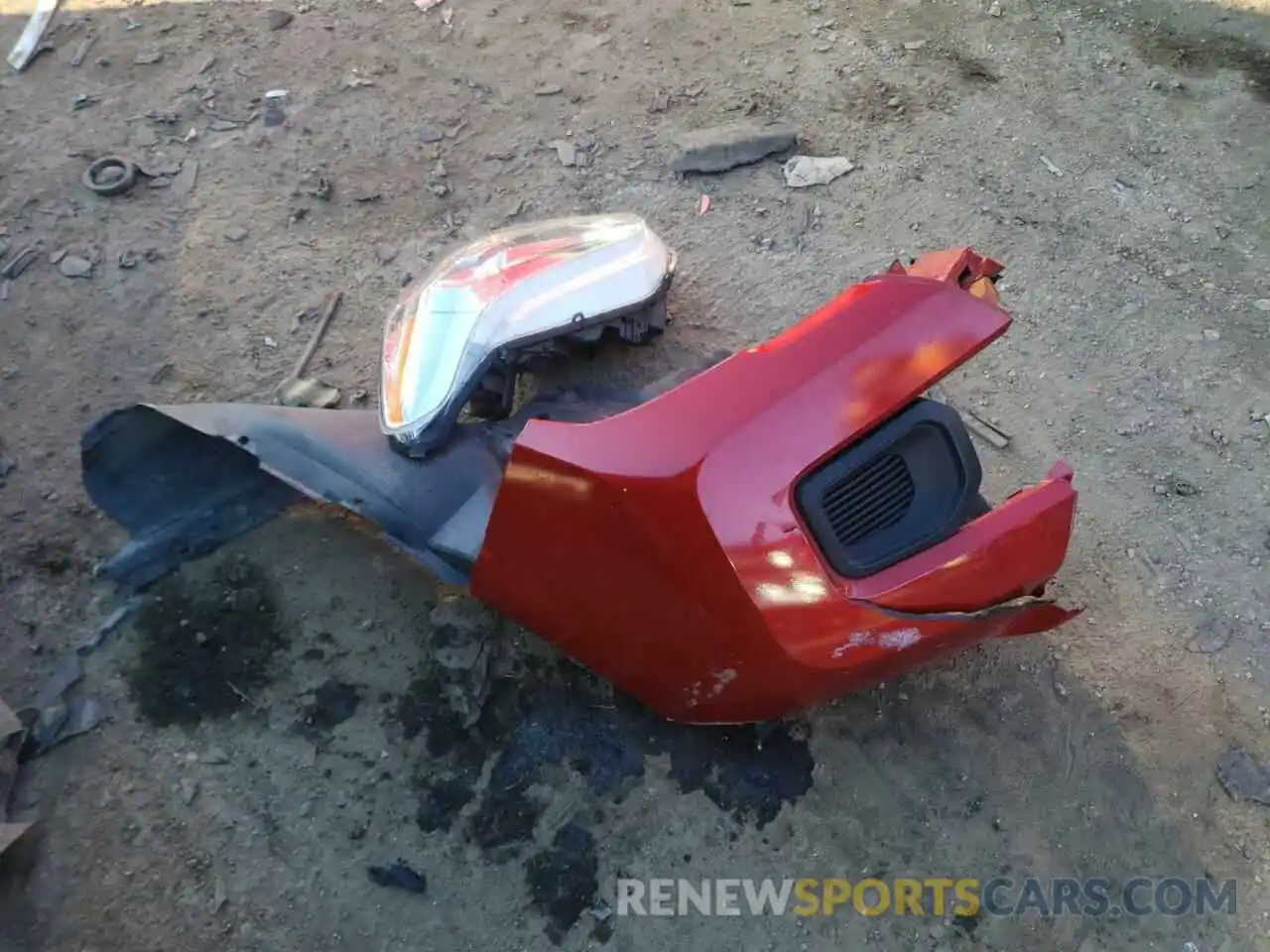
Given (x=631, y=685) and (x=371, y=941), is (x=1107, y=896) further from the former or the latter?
(x=371, y=941)

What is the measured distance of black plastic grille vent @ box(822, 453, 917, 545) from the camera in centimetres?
213

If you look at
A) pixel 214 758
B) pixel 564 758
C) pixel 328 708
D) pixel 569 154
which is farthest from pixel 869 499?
pixel 569 154

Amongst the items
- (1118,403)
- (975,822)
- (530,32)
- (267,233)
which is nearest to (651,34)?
(530,32)

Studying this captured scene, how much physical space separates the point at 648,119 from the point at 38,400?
2.55 metres

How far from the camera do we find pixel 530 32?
183 inches

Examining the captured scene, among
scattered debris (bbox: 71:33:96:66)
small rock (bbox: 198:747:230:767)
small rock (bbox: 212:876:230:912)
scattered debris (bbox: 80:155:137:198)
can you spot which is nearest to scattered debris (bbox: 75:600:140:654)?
small rock (bbox: 198:747:230:767)

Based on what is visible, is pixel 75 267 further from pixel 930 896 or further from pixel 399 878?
pixel 930 896

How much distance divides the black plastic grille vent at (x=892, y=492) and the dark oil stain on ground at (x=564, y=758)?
0.91 m

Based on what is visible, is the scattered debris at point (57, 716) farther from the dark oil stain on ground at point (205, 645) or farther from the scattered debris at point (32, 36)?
the scattered debris at point (32, 36)

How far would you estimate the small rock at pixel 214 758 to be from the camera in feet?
9.09

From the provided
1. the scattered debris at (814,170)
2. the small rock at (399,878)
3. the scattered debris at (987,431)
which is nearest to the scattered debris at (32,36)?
the scattered debris at (814,170)

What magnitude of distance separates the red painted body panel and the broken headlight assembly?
0.46 metres

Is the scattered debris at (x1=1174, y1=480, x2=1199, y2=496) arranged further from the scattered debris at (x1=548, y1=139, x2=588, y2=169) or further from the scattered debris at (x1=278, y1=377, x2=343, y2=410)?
the scattered debris at (x1=278, y1=377, x2=343, y2=410)

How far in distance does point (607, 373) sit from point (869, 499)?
143 centimetres
